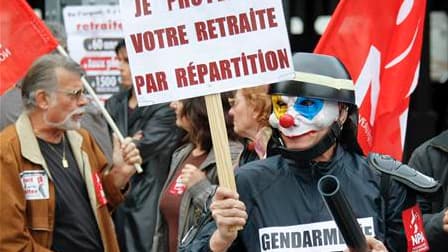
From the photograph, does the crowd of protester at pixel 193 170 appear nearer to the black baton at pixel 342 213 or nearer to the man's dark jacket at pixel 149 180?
the man's dark jacket at pixel 149 180

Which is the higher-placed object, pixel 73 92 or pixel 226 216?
pixel 226 216

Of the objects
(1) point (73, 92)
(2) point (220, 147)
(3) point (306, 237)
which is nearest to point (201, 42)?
(2) point (220, 147)

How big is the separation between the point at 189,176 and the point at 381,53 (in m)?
1.10

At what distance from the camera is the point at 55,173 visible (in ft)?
19.7

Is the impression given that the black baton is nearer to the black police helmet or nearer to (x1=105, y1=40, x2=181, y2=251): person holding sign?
the black police helmet

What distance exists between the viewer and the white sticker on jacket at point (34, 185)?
5.84m

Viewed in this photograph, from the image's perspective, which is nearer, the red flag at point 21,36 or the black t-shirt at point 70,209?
the black t-shirt at point 70,209

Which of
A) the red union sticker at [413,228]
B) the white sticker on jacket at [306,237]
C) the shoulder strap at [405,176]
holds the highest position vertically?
the shoulder strap at [405,176]

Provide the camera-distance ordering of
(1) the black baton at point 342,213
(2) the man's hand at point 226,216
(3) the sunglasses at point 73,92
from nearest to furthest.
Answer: (1) the black baton at point 342,213 < (2) the man's hand at point 226,216 < (3) the sunglasses at point 73,92

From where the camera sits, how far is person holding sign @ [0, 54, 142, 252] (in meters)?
5.79

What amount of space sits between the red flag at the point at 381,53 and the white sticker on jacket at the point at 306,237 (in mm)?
1769

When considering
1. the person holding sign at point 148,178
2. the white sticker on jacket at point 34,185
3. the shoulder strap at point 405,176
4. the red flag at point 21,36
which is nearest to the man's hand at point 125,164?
the white sticker on jacket at point 34,185

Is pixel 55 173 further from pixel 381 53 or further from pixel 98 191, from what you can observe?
pixel 381 53

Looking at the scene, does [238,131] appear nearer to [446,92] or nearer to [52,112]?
[52,112]
